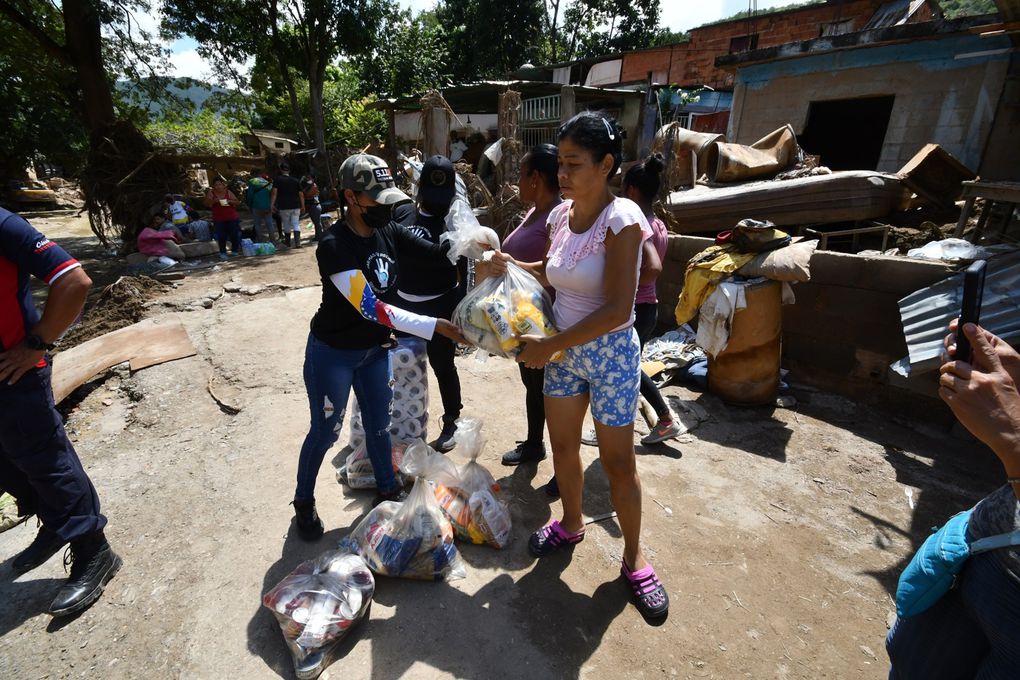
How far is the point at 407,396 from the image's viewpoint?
3.03 meters

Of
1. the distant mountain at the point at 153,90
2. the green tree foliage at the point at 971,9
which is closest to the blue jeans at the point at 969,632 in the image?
the green tree foliage at the point at 971,9

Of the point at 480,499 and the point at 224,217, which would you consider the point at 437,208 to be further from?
the point at 224,217

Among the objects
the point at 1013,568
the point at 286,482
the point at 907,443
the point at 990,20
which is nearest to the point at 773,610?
the point at 1013,568

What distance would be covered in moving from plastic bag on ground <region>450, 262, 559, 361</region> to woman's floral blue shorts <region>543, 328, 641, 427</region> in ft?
0.43

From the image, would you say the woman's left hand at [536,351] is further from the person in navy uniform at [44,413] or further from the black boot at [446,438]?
the person in navy uniform at [44,413]

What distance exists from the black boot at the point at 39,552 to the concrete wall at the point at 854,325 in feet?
16.9

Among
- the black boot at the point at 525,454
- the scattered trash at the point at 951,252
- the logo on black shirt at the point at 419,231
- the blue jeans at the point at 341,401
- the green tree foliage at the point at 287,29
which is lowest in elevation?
the black boot at the point at 525,454

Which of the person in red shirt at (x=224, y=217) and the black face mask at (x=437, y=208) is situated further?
the person in red shirt at (x=224, y=217)

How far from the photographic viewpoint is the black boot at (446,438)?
3342mm

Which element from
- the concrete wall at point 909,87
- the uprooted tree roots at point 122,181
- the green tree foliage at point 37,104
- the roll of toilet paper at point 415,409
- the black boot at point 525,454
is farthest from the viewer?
the green tree foliage at point 37,104

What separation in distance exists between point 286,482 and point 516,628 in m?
1.72

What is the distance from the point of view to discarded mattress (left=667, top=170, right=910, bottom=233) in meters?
5.04

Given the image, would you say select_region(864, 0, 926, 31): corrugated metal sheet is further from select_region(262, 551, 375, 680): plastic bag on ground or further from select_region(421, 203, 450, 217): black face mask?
select_region(262, 551, 375, 680): plastic bag on ground

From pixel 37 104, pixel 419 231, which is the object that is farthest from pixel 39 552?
pixel 37 104
